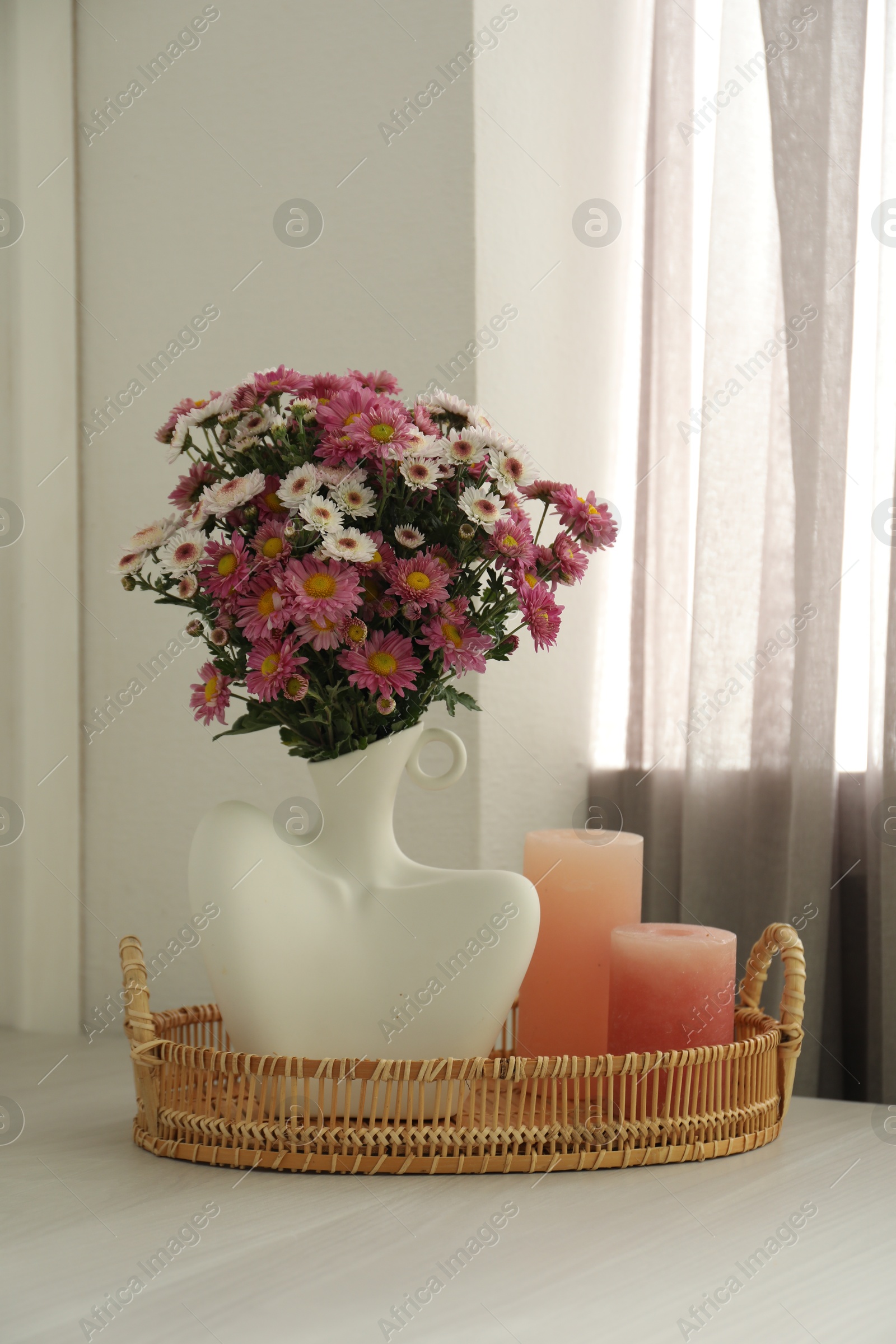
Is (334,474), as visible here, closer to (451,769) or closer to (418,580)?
(418,580)

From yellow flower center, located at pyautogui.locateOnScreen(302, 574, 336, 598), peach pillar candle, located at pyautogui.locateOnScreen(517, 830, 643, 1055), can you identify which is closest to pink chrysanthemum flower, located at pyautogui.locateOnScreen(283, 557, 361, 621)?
yellow flower center, located at pyautogui.locateOnScreen(302, 574, 336, 598)

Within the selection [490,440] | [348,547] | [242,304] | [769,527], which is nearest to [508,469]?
[490,440]

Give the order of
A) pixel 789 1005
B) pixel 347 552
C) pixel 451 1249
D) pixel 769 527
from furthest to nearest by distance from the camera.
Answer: pixel 769 527, pixel 789 1005, pixel 347 552, pixel 451 1249

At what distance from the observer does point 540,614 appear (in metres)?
0.77

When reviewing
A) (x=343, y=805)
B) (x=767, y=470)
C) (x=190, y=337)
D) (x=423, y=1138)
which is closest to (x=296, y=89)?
(x=190, y=337)

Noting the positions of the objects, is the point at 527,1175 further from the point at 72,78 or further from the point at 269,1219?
the point at 72,78

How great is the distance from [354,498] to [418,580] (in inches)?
2.5

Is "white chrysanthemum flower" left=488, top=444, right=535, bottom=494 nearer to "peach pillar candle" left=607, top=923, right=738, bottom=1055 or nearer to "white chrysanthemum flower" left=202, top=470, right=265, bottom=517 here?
"white chrysanthemum flower" left=202, top=470, right=265, bottom=517

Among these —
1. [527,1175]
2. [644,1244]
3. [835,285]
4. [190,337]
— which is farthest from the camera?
[190,337]

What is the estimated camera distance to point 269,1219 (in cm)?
64

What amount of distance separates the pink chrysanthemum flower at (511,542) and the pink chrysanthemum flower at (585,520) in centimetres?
4

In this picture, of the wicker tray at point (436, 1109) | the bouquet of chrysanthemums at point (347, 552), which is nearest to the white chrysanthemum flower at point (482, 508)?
the bouquet of chrysanthemums at point (347, 552)

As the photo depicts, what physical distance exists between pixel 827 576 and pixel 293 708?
2.22 feet

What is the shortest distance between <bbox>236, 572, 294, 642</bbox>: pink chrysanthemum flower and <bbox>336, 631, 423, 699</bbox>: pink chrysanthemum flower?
0.15 feet
